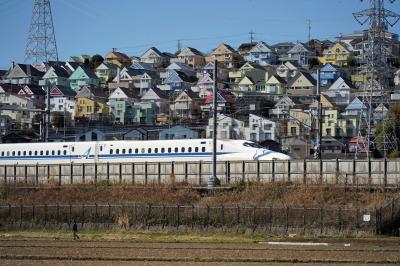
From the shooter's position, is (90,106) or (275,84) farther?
(275,84)

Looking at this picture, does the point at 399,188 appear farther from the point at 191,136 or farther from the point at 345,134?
the point at 345,134

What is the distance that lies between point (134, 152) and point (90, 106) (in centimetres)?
6291

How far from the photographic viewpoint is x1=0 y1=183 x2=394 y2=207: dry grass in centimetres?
4272

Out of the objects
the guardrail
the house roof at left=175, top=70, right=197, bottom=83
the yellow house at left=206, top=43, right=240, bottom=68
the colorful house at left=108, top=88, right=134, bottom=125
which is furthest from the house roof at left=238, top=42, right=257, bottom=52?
the guardrail

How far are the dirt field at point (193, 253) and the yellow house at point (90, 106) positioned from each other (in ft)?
270

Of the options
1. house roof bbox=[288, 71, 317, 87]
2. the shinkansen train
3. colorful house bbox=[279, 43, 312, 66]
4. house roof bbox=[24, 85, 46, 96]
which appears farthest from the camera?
colorful house bbox=[279, 43, 312, 66]

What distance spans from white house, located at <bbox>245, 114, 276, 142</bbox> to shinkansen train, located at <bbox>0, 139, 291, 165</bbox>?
36.6 m

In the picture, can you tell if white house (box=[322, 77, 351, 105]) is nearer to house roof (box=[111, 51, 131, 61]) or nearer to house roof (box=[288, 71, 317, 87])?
house roof (box=[288, 71, 317, 87])

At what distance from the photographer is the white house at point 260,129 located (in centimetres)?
9544

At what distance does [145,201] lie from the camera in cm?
4750

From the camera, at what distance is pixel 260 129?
95.6 metres

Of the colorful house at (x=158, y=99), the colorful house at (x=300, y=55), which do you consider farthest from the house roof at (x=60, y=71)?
the colorful house at (x=300, y=55)

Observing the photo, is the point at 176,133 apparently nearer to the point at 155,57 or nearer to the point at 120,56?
the point at 155,57

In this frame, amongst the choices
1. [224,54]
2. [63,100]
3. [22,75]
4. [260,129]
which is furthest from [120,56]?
[260,129]
